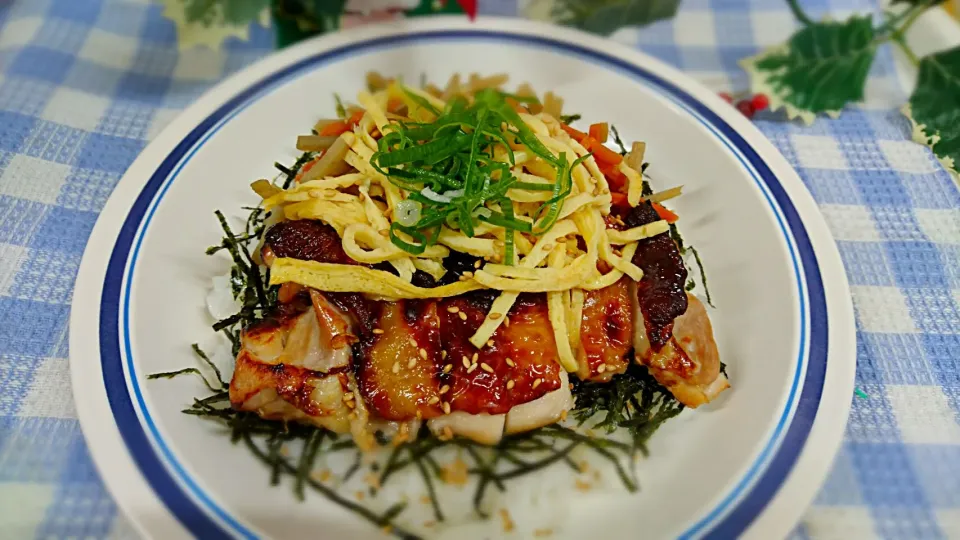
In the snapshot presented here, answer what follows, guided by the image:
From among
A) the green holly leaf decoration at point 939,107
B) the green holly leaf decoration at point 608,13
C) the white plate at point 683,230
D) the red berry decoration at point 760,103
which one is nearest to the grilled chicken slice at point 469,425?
the white plate at point 683,230

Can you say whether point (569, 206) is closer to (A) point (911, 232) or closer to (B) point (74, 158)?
(A) point (911, 232)

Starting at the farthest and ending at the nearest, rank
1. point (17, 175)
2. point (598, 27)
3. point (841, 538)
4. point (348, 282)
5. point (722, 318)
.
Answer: point (598, 27), point (17, 175), point (722, 318), point (348, 282), point (841, 538)

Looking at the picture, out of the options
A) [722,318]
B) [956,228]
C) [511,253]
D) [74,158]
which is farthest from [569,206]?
[74,158]

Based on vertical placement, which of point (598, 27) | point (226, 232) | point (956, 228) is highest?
point (598, 27)

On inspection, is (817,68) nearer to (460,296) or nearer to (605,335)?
(605,335)

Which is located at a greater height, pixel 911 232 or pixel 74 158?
pixel 911 232

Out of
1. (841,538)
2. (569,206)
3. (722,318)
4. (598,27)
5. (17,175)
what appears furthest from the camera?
(598,27)
